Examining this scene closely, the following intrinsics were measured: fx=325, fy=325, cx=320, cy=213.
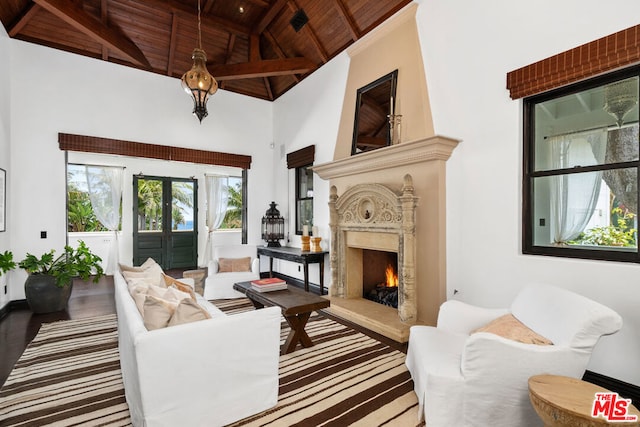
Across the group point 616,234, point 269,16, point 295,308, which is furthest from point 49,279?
point 616,234

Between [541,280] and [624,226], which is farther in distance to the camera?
[541,280]

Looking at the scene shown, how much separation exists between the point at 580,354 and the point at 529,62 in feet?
7.75

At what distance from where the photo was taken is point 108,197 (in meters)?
7.27

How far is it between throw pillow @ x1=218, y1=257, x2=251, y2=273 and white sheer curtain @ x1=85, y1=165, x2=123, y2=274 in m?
3.60

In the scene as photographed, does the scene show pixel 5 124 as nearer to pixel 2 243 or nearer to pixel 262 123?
pixel 2 243

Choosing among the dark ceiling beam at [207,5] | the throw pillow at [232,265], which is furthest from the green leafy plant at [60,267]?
the dark ceiling beam at [207,5]

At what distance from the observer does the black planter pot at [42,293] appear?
417cm

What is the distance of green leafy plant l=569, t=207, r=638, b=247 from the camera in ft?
7.80

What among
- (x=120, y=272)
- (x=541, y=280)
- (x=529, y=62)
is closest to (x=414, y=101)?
(x=529, y=62)

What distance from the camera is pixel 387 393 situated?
2.35 metres

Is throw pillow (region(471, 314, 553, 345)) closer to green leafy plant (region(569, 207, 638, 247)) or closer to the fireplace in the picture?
green leafy plant (region(569, 207, 638, 247))

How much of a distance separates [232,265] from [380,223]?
255cm

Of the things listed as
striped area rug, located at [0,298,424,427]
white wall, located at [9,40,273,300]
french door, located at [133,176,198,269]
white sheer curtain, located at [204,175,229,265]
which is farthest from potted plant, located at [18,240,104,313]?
white sheer curtain, located at [204,175,229,265]

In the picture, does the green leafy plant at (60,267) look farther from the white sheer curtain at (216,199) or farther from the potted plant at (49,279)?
the white sheer curtain at (216,199)
